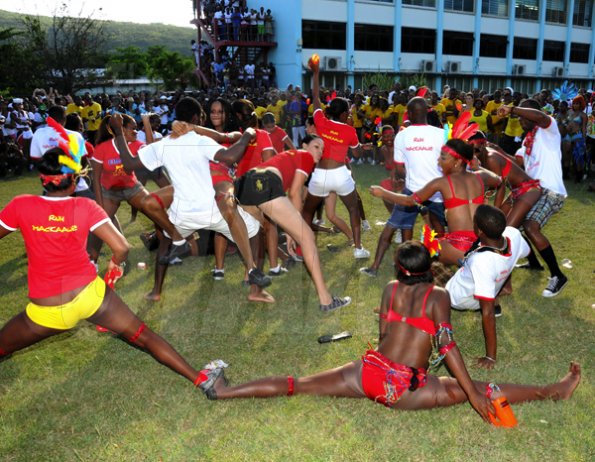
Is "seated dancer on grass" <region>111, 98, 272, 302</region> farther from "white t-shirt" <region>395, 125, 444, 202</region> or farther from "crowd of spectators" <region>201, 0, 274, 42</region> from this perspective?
"crowd of spectators" <region>201, 0, 274, 42</region>

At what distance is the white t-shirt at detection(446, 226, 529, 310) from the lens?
4.40m

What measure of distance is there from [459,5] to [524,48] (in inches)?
279

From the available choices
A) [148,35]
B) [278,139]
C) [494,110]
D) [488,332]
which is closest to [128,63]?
→ [494,110]

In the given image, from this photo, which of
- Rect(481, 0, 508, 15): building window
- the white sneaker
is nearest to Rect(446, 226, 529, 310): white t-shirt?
the white sneaker

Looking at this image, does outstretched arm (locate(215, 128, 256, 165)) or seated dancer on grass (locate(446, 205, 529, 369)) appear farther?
outstretched arm (locate(215, 128, 256, 165))

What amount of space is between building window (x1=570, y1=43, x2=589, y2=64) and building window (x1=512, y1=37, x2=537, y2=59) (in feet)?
14.3

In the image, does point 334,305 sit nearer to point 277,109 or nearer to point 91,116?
point 277,109

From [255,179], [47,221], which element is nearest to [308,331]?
[255,179]

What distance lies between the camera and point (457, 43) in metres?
37.0

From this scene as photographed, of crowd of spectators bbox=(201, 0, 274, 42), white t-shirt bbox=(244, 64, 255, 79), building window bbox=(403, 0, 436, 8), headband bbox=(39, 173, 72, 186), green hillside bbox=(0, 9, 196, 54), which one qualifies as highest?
green hillside bbox=(0, 9, 196, 54)

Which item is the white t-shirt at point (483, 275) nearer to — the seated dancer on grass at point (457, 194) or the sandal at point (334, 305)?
the seated dancer on grass at point (457, 194)

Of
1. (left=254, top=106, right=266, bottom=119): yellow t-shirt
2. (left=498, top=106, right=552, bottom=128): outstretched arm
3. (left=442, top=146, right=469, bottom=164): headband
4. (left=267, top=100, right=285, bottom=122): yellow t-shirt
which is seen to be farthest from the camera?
(left=267, top=100, right=285, bottom=122): yellow t-shirt

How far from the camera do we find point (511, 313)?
5.59 metres

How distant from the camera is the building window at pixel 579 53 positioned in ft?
141
